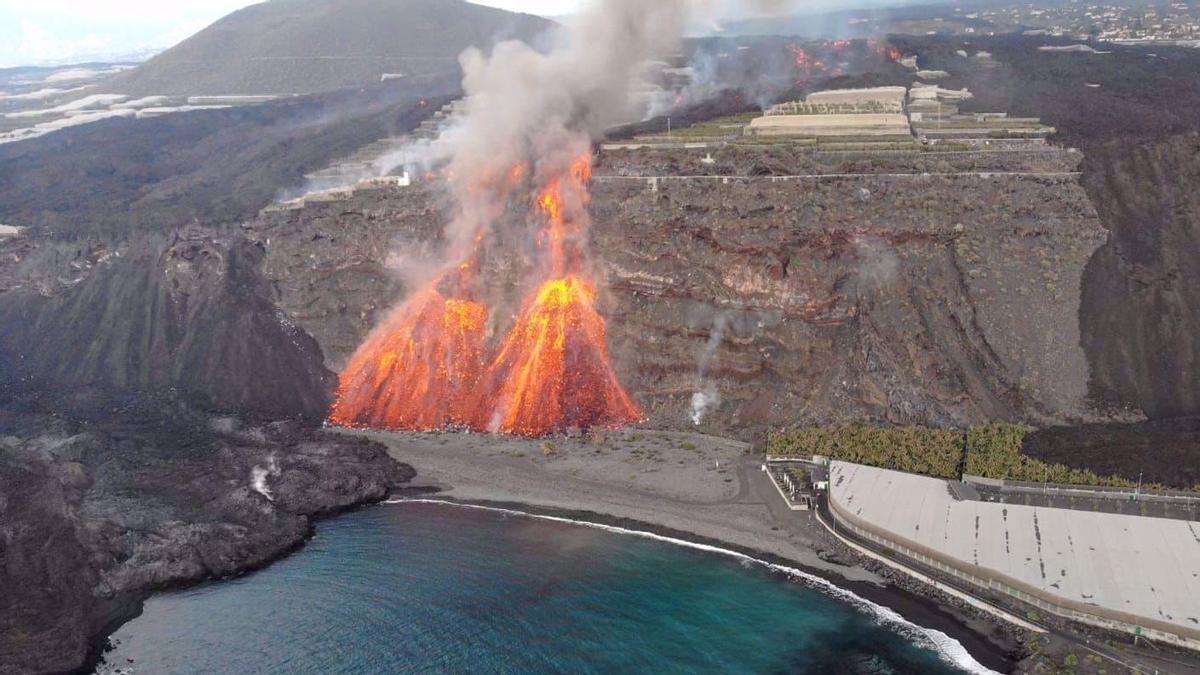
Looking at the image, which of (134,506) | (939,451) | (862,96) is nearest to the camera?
(939,451)

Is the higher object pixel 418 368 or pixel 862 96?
pixel 862 96

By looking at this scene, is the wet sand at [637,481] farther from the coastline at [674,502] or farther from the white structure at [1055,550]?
the white structure at [1055,550]

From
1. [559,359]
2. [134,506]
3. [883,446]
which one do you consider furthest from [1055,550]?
[134,506]

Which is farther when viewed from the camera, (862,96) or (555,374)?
(862,96)

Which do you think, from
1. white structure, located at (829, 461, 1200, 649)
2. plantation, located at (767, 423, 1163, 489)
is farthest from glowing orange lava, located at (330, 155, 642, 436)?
white structure, located at (829, 461, 1200, 649)

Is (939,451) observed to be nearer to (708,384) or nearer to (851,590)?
(851,590)

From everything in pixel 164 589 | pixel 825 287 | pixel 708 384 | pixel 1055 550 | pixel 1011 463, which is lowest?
pixel 164 589

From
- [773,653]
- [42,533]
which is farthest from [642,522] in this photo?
[42,533]

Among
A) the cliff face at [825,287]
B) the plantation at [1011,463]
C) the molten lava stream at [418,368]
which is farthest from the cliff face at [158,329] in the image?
the plantation at [1011,463]
